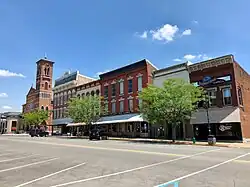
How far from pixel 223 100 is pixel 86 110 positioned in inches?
872

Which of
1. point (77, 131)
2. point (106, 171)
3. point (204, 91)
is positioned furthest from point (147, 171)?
point (77, 131)

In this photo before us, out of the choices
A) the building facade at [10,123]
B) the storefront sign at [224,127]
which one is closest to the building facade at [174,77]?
the storefront sign at [224,127]

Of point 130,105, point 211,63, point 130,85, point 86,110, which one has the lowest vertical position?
point 86,110

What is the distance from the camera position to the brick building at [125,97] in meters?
39.4

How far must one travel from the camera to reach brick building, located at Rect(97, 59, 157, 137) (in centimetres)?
3941

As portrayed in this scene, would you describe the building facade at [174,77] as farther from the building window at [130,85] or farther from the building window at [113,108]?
the building window at [113,108]

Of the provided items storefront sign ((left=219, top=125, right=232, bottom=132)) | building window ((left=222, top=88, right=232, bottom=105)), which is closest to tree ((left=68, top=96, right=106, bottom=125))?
storefront sign ((left=219, top=125, right=232, bottom=132))

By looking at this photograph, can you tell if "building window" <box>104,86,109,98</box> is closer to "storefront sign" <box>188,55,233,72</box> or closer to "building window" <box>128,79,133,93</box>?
"building window" <box>128,79,133,93</box>

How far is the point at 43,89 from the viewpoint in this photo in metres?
92.5

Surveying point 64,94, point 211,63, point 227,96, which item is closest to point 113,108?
point 64,94

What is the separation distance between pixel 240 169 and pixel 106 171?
18.6 feet

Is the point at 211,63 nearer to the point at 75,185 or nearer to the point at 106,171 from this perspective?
the point at 106,171

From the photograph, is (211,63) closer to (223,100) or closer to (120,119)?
(223,100)

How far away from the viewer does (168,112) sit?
2848 cm
